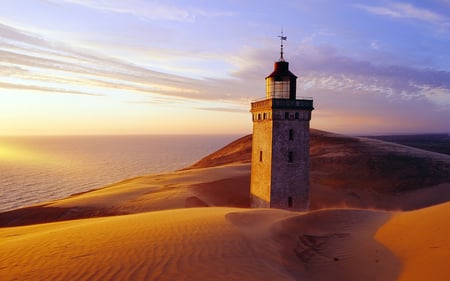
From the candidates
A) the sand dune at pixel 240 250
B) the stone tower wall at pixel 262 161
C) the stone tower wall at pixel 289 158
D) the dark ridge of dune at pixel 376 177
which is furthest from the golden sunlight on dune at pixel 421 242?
the dark ridge of dune at pixel 376 177

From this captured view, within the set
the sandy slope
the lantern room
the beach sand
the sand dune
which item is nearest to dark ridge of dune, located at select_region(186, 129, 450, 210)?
the lantern room

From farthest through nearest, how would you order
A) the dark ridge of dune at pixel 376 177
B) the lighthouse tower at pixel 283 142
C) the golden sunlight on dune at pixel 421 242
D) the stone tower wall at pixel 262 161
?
1. the dark ridge of dune at pixel 376 177
2. the stone tower wall at pixel 262 161
3. the lighthouse tower at pixel 283 142
4. the golden sunlight on dune at pixel 421 242

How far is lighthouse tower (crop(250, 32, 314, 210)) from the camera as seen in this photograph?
2036 centimetres

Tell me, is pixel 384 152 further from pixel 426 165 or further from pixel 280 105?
pixel 280 105

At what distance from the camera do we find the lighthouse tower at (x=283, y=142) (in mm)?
20359

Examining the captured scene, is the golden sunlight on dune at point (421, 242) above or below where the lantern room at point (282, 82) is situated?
below

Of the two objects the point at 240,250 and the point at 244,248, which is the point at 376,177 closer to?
the point at 244,248

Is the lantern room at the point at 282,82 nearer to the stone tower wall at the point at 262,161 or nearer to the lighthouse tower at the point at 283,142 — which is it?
the lighthouse tower at the point at 283,142

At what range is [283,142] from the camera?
20.5 m

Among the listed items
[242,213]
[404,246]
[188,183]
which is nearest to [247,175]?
[188,183]

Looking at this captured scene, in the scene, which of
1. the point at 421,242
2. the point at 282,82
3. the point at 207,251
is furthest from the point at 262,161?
the point at 207,251

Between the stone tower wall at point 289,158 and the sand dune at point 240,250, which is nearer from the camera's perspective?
the sand dune at point 240,250

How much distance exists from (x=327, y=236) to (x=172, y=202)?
13.8 metres

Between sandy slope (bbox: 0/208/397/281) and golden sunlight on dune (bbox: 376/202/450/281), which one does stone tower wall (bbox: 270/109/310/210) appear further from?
golden sunlight on dune (bbox: 376/202/450/281)
